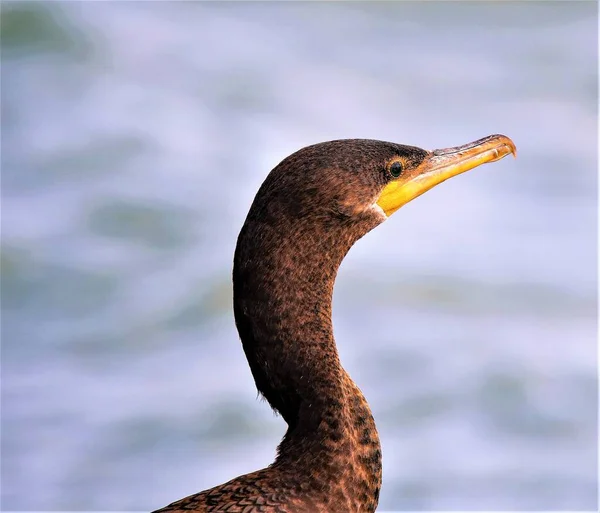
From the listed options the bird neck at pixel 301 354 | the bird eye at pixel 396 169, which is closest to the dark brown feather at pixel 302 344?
the bird neck at pixel 301 354

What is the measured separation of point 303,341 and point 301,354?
0.04m

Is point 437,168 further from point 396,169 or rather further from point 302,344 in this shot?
point 302,344

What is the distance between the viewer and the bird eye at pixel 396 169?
4.55 meters

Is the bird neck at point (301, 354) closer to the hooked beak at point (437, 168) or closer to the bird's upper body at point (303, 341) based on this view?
the bird's upper body at point (303, 341)

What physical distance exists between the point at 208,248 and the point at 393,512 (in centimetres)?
336

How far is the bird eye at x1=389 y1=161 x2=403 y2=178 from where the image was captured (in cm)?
455

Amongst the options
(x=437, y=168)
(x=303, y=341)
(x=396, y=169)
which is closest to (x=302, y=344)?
(x=303, y=341)

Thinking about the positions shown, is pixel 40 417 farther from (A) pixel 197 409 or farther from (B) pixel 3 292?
(B) pixel 3 292

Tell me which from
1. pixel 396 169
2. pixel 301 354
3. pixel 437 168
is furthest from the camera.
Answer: pixel 437 168

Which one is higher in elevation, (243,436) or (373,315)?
(373,315)

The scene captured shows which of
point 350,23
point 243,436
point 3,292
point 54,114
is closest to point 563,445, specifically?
point 243,436

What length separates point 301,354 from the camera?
428 cm

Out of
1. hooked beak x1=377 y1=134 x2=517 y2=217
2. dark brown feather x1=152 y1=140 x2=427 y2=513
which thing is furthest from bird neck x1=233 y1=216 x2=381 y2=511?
hooked beak x1=377 y1=134 x2=517 y2=217

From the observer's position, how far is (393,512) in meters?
9.45
